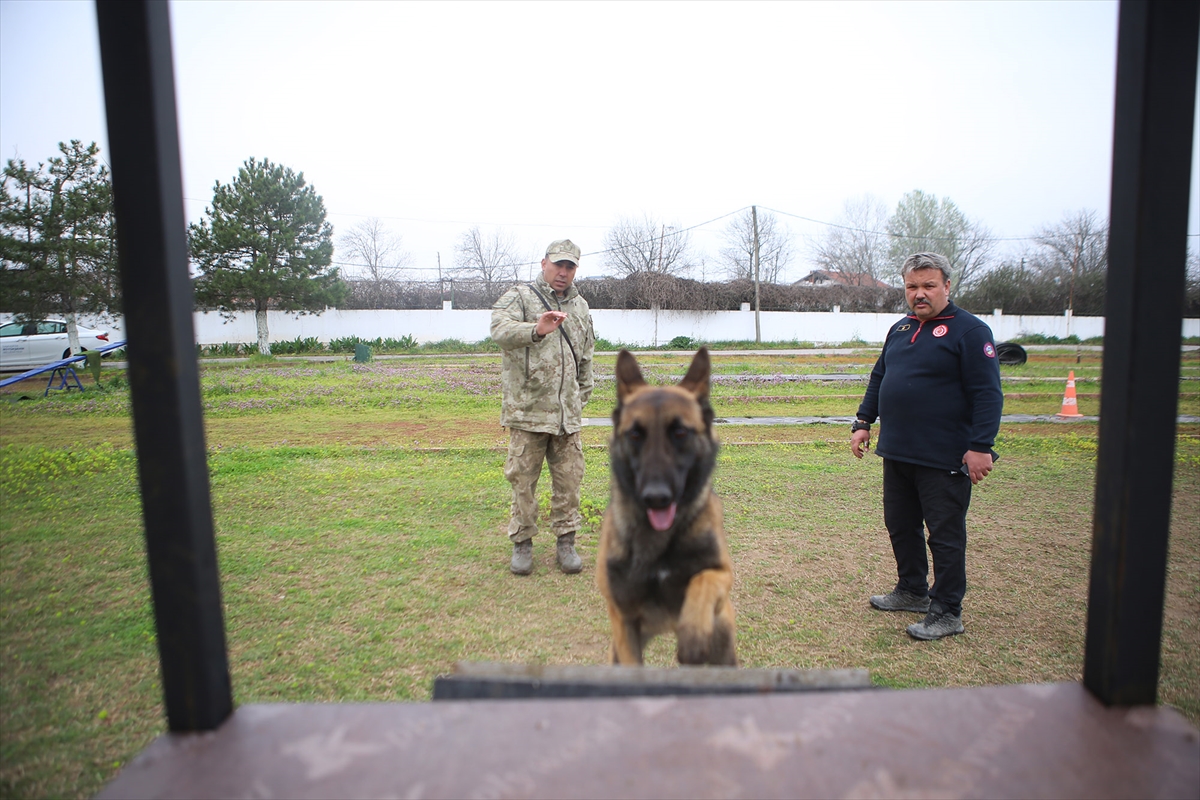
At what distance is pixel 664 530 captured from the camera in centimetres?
256

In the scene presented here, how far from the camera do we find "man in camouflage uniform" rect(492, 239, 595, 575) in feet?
16.6

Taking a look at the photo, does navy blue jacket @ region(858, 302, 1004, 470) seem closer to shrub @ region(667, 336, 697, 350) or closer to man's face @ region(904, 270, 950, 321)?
man's face @ region(904, 270, 950, 321)

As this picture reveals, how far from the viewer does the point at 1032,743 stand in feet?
4.73

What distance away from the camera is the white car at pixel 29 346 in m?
21.5

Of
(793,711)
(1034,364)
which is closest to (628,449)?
(793,711)

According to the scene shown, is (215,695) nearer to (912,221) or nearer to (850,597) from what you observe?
(850,597)

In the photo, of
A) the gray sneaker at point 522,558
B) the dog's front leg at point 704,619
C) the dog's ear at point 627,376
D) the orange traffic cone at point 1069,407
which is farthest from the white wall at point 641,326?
the dog's front leg at point 704,619

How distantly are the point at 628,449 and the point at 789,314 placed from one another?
136ft

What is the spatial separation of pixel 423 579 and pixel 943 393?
4074 mm

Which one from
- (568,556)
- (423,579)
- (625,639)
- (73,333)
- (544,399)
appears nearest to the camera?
(625,639)

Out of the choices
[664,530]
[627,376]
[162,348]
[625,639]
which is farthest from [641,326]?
[162,348]

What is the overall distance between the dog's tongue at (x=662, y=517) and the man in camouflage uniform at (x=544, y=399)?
2615 millimetres

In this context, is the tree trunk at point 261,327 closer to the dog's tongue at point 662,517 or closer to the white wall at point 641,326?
the white wall at point 641,326

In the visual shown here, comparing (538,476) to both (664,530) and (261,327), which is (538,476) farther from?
(261,327)
